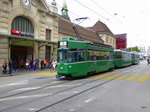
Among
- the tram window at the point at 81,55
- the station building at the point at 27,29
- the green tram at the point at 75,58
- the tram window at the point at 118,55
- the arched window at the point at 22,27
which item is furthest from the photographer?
the tram window at the point at 118,55

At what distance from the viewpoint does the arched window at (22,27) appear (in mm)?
22773

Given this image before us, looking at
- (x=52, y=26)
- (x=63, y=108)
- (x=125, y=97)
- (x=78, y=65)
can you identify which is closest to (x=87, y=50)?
(x=78, y=65)

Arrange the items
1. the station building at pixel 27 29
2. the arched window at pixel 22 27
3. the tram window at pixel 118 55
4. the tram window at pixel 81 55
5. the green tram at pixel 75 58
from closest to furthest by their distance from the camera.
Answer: the green tram at pixel 75 58 < the tram window at pixel 81 55 < the station building at pixel 27 29 < the arched window at pixel 22 27 < the tram window at pixel 118 55

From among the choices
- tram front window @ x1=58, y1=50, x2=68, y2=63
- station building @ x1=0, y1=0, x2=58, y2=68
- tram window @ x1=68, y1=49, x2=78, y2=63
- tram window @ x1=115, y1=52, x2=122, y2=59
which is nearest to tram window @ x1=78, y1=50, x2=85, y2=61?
tram window @ x1=68, y1=49, x2=78, y2=63

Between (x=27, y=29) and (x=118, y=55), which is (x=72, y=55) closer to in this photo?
(x=27, y=29)

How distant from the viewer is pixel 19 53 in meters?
25.4

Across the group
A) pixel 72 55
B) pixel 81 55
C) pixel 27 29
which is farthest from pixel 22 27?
pixel 72 55

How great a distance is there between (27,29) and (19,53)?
352 centimetres

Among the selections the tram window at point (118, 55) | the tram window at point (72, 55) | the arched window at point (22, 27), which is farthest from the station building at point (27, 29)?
the tram window at point (118, 55)

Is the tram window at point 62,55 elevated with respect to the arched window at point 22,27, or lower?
lower

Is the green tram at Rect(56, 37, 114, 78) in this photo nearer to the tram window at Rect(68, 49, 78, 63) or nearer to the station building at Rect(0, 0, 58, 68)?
the tram window at Rect(68, 49, 78, 63)

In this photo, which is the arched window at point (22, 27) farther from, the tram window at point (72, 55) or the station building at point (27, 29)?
the tram window at point (72, 55)

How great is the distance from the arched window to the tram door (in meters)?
2.20

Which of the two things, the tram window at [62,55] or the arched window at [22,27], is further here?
the arched window at [22,27]
